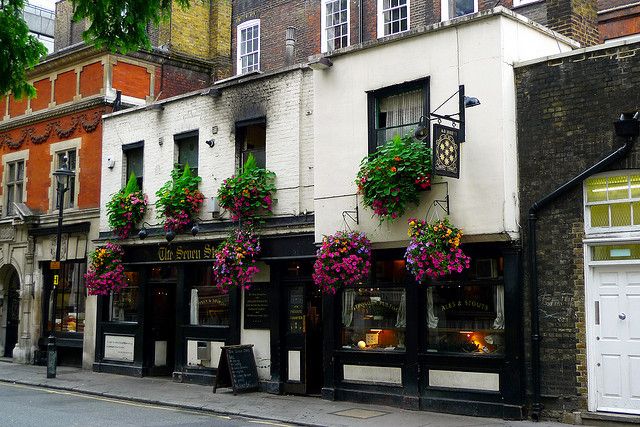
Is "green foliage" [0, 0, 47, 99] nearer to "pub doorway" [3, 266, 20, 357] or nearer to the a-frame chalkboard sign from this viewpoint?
the a-frame chalkboard sign

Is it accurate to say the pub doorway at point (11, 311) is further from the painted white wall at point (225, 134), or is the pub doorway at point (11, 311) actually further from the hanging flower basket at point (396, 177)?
the hanging flower basket at point (396, 177)

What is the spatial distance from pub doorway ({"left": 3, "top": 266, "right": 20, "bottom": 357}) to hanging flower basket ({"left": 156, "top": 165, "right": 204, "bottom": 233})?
909cm

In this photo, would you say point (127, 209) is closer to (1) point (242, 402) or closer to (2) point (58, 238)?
(2) point (58, 238)

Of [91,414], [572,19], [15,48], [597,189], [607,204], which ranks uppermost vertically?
[572,19]

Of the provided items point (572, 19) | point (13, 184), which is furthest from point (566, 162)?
point (13, 184)

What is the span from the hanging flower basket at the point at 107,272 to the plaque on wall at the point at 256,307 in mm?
4357

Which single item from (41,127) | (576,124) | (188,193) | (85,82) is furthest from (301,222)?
(41,127)

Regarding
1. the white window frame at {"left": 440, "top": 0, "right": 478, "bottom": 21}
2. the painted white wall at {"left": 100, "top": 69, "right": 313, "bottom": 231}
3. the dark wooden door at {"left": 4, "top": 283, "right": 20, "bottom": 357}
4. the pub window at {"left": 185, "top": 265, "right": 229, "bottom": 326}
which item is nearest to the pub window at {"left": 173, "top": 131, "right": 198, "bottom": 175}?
the painted white wall at {"left": 100, "top": 69, "right": 313, "bottom": 231}

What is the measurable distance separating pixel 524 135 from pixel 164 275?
10.5m

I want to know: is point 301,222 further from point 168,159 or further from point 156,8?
point 156,8

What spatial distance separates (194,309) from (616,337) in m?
10.3

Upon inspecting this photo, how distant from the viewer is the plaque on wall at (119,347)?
65.1 ft

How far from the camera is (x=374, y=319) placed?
1464cm

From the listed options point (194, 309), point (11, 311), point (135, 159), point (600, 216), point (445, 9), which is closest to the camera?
point (600, 216)
